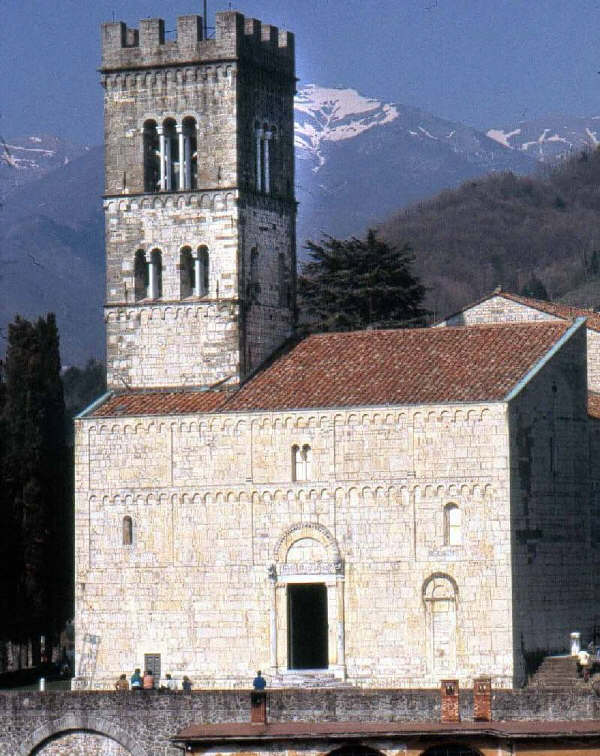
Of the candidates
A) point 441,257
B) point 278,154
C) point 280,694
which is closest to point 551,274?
point 441,257

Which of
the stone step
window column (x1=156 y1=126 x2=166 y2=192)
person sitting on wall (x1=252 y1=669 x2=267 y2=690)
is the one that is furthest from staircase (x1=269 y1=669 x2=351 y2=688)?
window column (x1=156 y1=126 x2=166 y2=192)

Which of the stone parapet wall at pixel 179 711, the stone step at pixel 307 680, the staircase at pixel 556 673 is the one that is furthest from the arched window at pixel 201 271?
the stone parapet wall at pixel 179 711

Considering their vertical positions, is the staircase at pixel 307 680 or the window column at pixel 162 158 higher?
the window column at pixel 162 158

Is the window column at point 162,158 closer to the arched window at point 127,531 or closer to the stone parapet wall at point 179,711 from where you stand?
the arched window at point 127,531

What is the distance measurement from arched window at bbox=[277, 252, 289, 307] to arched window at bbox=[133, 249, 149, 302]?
3.72m

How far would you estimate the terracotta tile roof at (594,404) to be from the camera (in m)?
58.4

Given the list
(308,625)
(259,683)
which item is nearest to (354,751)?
(259,683)

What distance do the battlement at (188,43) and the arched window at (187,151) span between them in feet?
5.56

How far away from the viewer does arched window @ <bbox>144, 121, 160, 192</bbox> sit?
5834 centimetres

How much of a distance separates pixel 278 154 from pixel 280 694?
63.3 ft

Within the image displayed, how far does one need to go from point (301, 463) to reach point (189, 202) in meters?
8.21

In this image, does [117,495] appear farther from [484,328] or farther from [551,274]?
[551,274]

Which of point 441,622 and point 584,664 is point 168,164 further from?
point 584,664

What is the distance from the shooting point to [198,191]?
5769 cm
